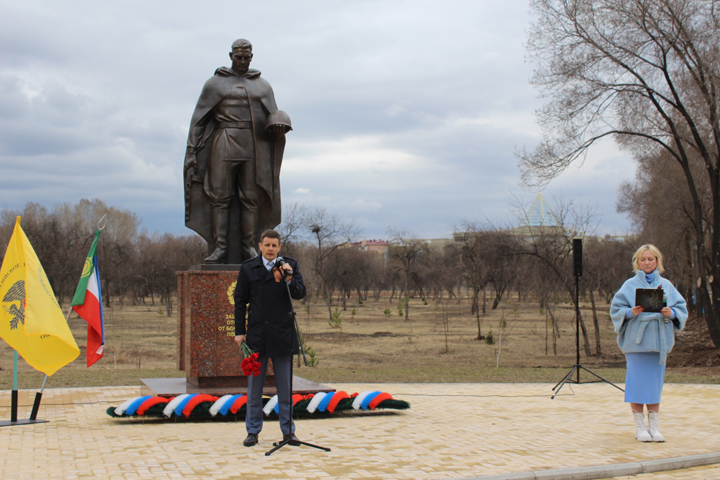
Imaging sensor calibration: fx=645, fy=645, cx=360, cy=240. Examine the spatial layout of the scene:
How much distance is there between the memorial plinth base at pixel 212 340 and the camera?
24.7 ft

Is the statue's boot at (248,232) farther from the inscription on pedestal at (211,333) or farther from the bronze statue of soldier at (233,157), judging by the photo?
the inscription on pedestal at (211,333)

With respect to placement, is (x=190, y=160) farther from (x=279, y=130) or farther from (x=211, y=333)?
(x=211, y=333)

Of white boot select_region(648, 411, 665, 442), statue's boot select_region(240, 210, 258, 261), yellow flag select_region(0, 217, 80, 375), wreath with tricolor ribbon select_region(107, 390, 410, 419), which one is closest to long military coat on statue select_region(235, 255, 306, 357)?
wreath with tricolor ribbon select_region(107, 390, 410, 419)

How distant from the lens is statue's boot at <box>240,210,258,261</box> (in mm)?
8539

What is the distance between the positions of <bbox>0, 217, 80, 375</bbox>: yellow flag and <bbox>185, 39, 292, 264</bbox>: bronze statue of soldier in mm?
2107

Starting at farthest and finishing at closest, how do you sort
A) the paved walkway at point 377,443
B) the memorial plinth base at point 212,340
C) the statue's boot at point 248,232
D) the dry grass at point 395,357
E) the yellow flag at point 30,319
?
the dry grass at point 395,357 → the statue's boot at point 248,232 → the memorial plinth base at point 212,340 → the yellow flag at point 30,319 → the paved walkway at point 377,443

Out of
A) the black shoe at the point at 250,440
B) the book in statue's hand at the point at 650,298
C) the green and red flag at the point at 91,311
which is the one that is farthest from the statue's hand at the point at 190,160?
the book in statue's hand at the point at 650,298

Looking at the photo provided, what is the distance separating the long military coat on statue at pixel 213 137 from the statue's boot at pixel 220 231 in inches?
5.1

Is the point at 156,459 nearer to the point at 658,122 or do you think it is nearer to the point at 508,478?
the point at 508,478

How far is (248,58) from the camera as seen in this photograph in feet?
27.8

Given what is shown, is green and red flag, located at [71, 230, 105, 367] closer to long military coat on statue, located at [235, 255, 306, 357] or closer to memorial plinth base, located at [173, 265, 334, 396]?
memorial plinth base, located at [173, 265, 334, 396]

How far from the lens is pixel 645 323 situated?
19.3 feet

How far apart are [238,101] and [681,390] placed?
25.5ft

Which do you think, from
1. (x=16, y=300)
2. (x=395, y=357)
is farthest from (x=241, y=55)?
(x=395, y=357)
